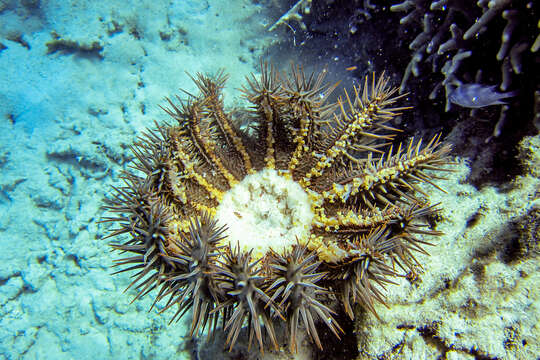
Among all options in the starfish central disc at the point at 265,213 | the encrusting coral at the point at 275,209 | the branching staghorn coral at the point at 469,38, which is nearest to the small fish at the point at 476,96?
the branching staghorn coral at the point at 469,38

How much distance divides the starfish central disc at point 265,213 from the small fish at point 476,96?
154 cm

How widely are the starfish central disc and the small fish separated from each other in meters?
1.54

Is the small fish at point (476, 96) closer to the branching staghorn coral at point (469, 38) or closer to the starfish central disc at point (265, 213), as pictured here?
the branching staghorn coral at point (469, 38)

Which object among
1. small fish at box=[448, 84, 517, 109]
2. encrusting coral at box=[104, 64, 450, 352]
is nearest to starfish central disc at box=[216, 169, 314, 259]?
encrusting coral at box=[104, 64, 450, 352]

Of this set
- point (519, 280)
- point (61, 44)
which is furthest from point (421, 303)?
point (61, 44)

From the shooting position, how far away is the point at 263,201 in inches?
115

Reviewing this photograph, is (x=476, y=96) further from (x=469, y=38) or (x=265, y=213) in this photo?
(x=265, y=213)

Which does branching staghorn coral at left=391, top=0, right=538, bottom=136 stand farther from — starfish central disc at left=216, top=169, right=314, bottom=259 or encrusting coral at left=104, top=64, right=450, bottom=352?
starfish central disc at left=216, top=169, right=314, bottom=259

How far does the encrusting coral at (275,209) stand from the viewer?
1798 mm

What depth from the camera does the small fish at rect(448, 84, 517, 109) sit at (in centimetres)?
223

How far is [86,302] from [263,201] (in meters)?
4.20

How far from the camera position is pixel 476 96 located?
2297 mm

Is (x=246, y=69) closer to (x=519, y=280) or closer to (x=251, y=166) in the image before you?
→ (x=251, y=166)

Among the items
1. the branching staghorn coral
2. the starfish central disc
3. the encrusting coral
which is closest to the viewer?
the encrusting coral
